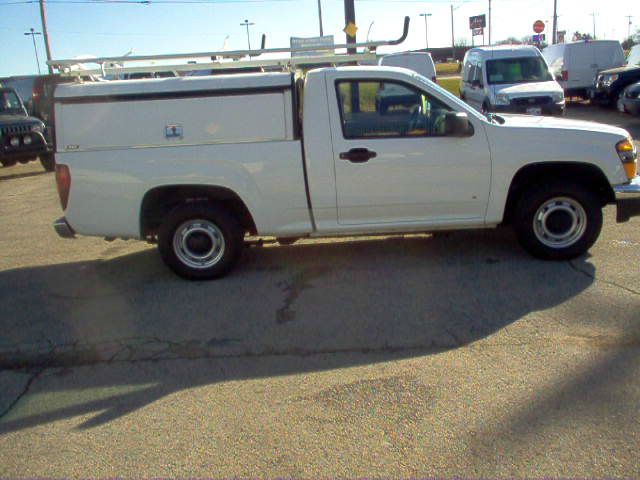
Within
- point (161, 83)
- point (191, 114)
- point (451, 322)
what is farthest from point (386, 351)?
point (161, 83)

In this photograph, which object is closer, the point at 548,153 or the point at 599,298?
the point at 599,298

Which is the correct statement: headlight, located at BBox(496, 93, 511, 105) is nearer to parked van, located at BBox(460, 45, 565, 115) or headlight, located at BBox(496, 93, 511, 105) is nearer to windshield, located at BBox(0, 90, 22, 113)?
parked van, located at BBox(460, 45, 565, 115)

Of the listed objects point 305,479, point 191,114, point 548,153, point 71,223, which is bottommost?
point 305,479

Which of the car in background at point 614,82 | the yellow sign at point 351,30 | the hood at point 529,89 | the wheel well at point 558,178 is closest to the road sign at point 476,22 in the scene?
the car in background at point 614,82

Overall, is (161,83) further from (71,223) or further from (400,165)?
(400,165)

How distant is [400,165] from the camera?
6.08 metres

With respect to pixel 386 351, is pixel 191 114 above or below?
above

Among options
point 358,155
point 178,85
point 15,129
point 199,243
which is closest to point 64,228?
point 199,243

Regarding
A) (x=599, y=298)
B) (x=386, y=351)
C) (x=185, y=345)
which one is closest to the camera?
(x=386, y=351)

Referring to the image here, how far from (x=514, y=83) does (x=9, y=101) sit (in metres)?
12.7

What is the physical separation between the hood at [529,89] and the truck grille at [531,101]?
4.5 inches

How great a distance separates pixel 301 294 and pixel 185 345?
1.31 m

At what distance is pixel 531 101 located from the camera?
15.9 m

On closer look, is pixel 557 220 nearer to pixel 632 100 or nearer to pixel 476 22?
pixel 632 100
